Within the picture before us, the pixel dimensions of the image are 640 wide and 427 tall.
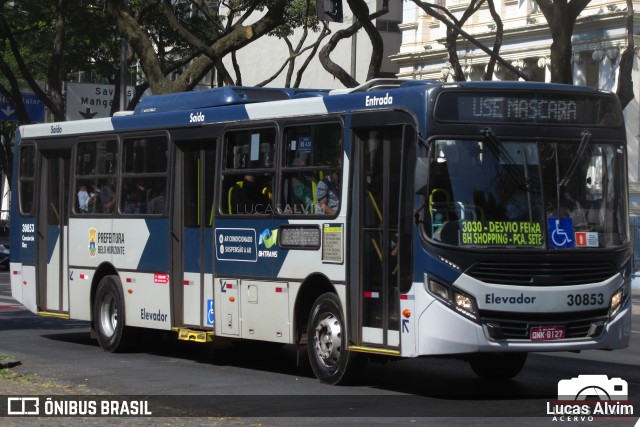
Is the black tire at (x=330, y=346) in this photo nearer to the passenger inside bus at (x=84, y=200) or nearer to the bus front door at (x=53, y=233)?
the passenger inside bus at (x=84, y=200)

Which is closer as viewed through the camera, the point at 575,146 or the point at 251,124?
the point at 575,146

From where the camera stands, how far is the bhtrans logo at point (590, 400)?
1120cm

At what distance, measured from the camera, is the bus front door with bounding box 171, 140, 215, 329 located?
1550 centimetres

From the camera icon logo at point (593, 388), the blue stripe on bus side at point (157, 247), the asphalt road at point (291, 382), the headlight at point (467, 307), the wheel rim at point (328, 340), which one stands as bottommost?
the asphalt road at point (291, 382)

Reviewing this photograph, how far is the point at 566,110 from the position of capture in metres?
12.6

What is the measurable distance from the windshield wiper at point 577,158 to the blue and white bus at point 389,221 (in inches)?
0.5

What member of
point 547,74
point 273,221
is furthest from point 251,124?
point 547,74

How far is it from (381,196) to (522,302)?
178 centimetres

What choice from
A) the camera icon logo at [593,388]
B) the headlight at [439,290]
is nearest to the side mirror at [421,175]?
the headlight at [439,290]

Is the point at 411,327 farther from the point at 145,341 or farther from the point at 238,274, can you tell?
the point at 145,341

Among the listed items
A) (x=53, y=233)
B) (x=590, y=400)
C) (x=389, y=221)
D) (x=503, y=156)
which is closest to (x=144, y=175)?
(x=53, y=233)

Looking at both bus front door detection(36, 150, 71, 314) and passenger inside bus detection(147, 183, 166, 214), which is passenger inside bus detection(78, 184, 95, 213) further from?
passenger inside bus detection(147, 183, 166, 214)

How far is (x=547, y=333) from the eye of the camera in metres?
12.0

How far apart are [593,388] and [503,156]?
2542mm
